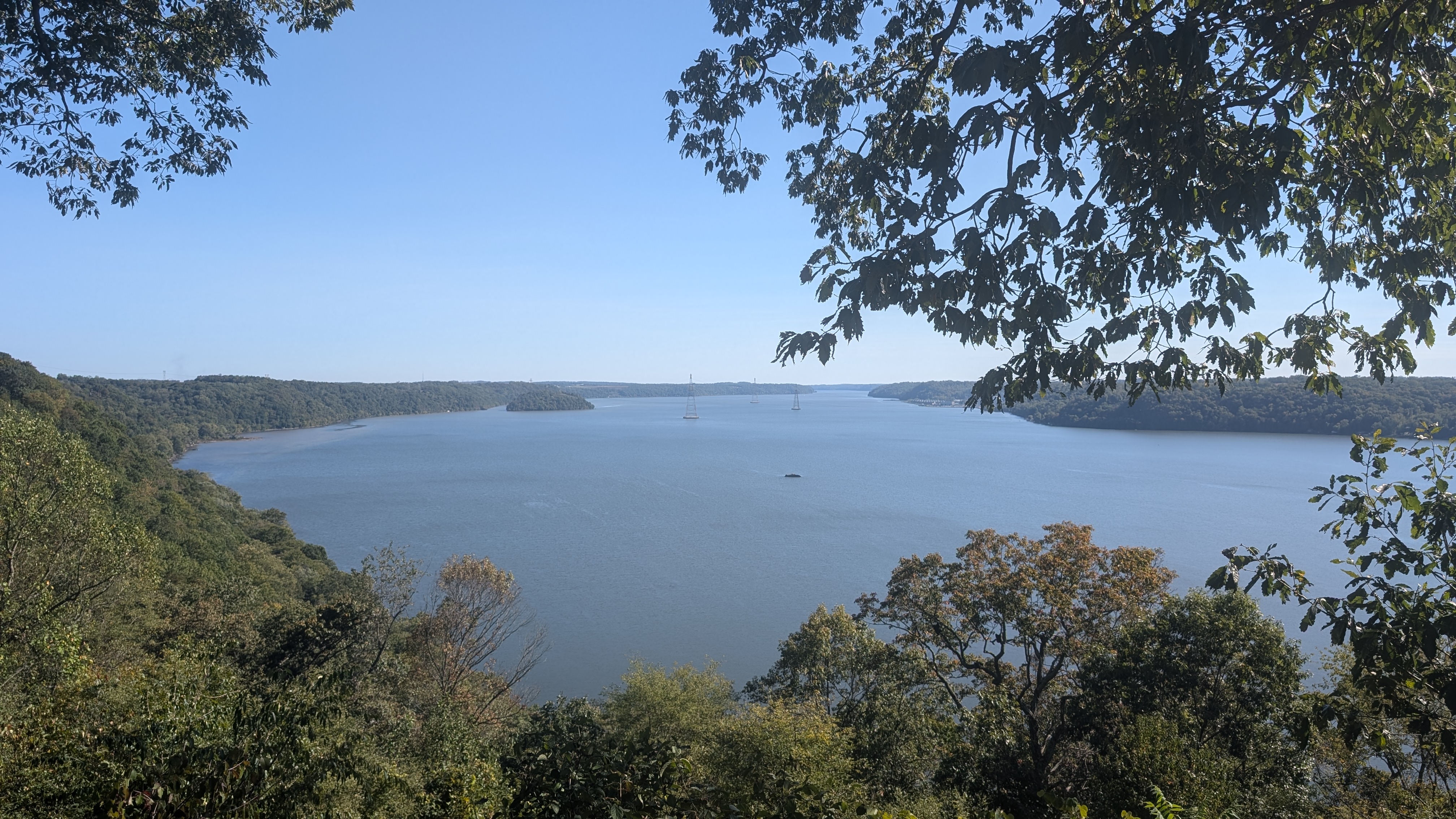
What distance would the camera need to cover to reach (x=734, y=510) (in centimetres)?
3962

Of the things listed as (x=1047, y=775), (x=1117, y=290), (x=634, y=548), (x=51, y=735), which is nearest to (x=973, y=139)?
(x=1117, y=290)

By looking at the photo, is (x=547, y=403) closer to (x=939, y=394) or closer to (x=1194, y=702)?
(x=939, y=394)

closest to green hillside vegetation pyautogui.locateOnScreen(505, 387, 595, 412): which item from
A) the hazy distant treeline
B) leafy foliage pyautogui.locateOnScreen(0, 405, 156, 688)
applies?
the hazy distant treeline

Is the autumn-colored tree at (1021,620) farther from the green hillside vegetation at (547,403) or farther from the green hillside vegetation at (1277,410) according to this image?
the green hillside vegetation at (547,403)

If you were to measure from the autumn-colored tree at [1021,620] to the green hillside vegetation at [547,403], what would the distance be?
477 ft

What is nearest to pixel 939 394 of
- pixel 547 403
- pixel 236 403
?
pixel 547 403

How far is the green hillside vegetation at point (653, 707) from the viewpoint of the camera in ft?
12.5

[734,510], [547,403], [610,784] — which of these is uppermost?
[547,403]

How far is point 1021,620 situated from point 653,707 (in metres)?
6.88

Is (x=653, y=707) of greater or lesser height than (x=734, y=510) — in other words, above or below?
above

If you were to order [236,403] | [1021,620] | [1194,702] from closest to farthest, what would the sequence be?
[1194,702], [1021,620], [236,403]

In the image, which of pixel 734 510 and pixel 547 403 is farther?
pixel 547 403

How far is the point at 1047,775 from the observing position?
35.1 ft

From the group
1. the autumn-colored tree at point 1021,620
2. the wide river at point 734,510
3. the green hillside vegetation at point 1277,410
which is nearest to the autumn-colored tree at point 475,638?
the wide river at point 734,510
